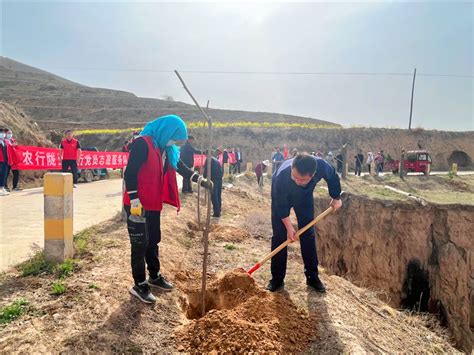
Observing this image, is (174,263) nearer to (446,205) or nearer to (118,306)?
(118,306)

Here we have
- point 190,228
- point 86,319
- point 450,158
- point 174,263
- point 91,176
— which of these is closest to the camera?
point 86,319

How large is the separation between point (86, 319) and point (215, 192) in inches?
233

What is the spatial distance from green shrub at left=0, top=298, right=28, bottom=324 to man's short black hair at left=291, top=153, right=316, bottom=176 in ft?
9.27

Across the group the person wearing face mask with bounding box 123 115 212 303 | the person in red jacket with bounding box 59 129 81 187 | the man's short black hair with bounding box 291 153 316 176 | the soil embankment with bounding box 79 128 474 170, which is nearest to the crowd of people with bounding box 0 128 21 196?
the person in red jacket with bounding box 59 129 81 187

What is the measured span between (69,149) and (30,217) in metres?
3.44

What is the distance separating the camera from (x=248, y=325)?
3146 mm

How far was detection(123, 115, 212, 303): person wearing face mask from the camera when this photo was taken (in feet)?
10.7

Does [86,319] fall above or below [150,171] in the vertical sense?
below

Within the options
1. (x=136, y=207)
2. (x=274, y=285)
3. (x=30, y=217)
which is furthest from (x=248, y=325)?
(x=30, y=217)

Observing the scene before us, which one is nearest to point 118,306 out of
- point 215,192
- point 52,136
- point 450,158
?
point 215,192

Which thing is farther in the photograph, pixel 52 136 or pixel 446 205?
pixel 52 136

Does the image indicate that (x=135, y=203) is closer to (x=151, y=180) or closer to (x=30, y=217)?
(x=151, y=180)

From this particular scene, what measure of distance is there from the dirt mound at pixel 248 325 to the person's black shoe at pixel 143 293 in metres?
0.45

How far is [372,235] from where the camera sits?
13609 millimetres
